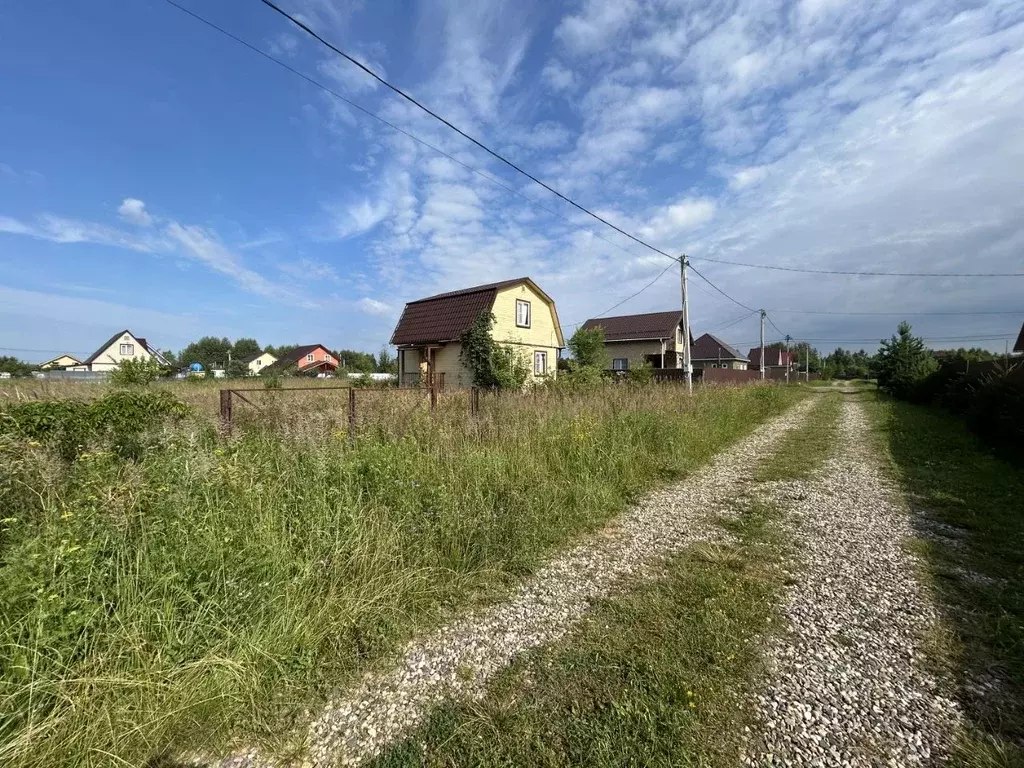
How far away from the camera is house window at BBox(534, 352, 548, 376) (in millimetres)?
24219

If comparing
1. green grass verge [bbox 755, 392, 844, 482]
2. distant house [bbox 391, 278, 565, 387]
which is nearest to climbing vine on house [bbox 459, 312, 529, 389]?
distant house [bbox 391, 278, 565, 387]

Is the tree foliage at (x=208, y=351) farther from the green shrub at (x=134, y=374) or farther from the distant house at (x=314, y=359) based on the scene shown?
the green shrub at (x=134, y=374)

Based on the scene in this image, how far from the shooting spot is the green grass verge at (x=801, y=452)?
23.4ft

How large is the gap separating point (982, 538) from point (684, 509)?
2.84 metres

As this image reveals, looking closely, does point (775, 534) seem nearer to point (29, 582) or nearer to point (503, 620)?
point (503, 620)

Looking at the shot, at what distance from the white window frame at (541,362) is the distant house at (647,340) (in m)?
9.94

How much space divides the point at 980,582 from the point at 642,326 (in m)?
33.0

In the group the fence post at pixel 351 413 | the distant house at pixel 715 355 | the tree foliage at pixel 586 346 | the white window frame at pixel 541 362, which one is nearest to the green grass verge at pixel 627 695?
the fence post at pixel 351 413

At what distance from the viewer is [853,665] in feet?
8.25

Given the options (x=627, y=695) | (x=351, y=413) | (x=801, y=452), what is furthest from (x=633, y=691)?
(x=801, y=452)

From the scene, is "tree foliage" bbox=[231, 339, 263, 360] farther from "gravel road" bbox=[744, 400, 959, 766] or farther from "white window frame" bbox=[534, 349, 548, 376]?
"gravel road" bbox=[744, 400, 959, 766]

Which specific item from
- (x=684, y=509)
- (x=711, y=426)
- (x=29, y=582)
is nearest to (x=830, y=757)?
(x=684, y=509)

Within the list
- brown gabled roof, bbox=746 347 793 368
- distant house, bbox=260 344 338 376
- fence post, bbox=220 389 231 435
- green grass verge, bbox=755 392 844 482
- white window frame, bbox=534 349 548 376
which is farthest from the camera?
brown gabled roof, bbox=746 347 793 368

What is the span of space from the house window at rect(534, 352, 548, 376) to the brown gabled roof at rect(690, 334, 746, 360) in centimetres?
3104
